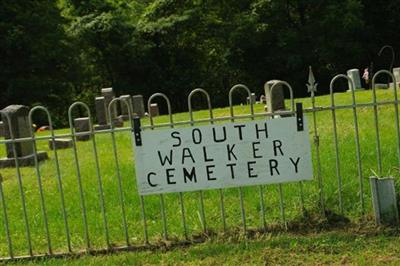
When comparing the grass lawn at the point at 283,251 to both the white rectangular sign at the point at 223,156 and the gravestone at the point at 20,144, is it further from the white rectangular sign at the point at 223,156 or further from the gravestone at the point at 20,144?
the gravestone at the point at 20,144

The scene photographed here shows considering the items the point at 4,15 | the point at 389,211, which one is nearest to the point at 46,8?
the point at 4,15

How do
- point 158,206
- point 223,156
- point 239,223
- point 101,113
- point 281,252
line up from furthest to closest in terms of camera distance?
point 101,113 → point 158,206 → point 239,223 → point 223,156 → point 281,252

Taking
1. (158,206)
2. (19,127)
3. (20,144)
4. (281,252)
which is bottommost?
(281,252)

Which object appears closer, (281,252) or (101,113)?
(281,252)

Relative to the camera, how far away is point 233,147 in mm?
5168

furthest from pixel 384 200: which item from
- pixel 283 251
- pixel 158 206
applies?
pixel 158 206

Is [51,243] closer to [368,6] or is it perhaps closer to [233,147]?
[233,147]

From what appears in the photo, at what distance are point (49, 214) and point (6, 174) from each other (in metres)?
4.30

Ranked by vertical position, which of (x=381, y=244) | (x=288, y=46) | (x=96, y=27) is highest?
(x=96, y=27)

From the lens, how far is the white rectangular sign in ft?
16.9

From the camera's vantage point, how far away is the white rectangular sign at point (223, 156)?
5152mm

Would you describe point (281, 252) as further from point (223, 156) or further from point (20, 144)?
point (20, 144)

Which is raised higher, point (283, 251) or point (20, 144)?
point (20, 144)

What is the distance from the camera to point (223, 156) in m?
5.20
